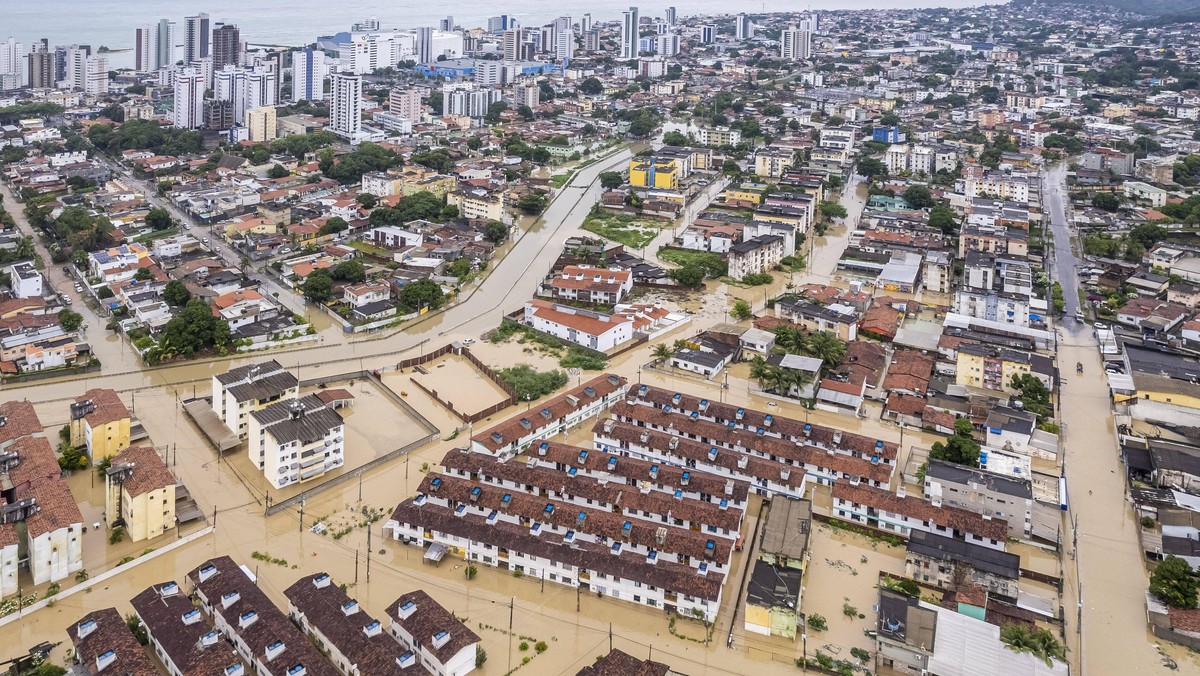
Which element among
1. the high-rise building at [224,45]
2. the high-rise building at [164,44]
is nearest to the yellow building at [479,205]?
the high-rise building at [224,45]

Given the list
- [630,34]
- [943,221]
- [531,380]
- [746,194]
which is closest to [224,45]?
[630,34]

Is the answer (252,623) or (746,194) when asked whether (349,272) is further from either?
(746,194)

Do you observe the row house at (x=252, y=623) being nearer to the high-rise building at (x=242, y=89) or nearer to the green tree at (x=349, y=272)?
the green tree at (x=349, y=272)

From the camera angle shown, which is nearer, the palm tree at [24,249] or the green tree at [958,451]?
the green tree at [958,451]

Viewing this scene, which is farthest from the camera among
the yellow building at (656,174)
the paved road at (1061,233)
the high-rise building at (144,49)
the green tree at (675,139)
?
the high-rise building at (144,49)

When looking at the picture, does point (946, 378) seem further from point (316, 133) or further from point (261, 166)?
point (316, 133)

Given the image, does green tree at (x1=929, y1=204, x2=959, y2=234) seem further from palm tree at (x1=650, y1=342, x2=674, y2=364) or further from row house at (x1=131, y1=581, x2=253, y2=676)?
row house at (x1=131, y1=581, x2=253, y2=676)

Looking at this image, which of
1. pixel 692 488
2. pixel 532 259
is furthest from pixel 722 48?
pixel 692 488
